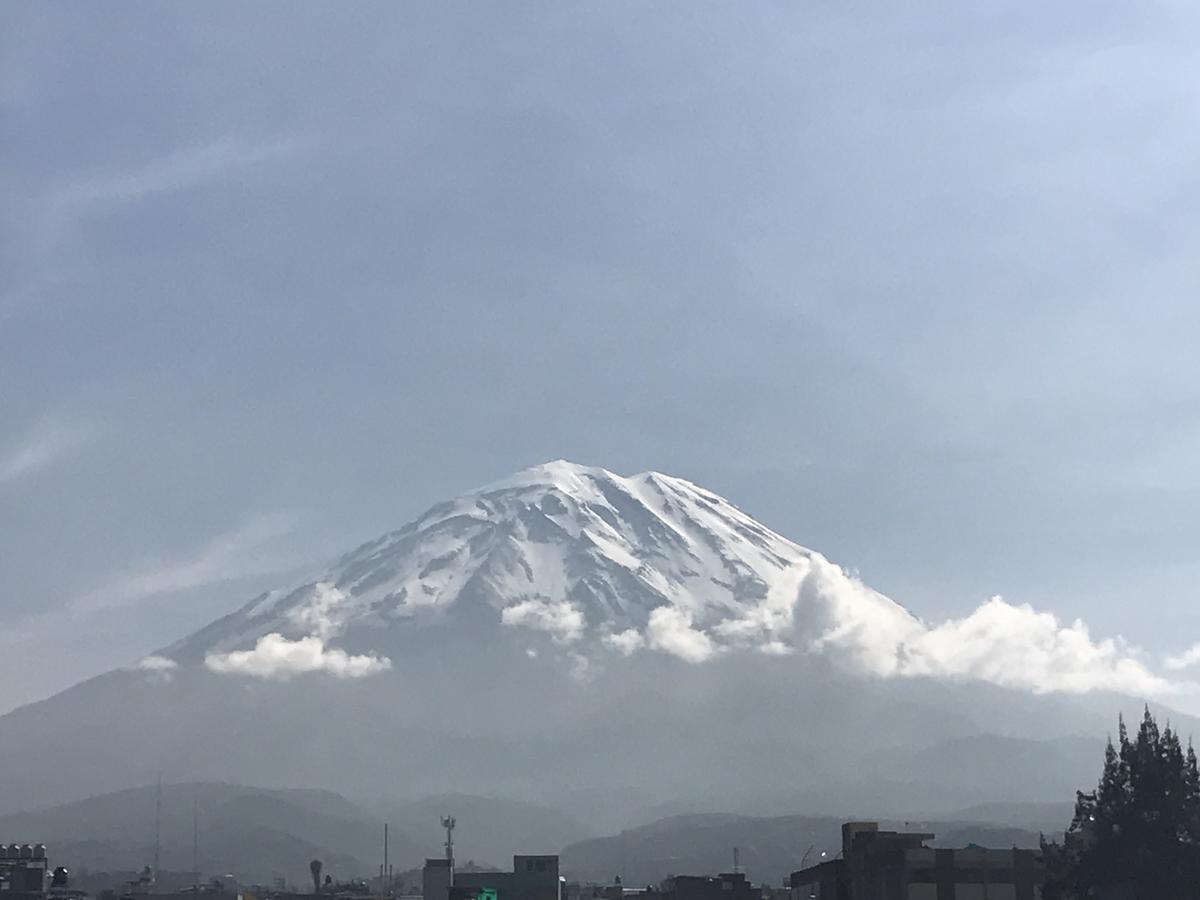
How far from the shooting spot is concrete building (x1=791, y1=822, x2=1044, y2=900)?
92188mm

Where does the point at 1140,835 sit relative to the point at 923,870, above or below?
above

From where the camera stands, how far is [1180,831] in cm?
8762

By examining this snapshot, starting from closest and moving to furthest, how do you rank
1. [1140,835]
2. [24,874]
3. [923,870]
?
[1140,835] → [923,870] → [24,874]

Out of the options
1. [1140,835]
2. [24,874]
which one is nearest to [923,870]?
[1140,835]

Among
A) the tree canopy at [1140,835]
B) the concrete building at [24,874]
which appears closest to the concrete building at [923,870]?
the tree canopy at [1140,835]

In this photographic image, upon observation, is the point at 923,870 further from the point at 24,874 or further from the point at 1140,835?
the point at 24,874

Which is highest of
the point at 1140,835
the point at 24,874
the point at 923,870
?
the point at 24,874

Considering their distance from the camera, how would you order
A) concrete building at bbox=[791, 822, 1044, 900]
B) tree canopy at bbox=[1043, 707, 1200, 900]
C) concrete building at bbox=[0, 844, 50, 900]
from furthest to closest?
concrete building at bbox=[0, 844, 50, 900]
concrete building at bbox=[791, 822, 1044, 900]
tree canopy at bbox=[1043, 707, 1200, 900]

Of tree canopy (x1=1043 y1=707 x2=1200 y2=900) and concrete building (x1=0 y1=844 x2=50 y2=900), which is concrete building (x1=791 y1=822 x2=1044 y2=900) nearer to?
tree canopy (x1=1043 y1=707 x2=1200 y2=900)

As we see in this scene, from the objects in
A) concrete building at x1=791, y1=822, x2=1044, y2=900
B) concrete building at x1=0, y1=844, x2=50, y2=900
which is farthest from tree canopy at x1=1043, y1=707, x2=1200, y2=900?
concrete building at x1=0, y1=844, x2=50, y2=900

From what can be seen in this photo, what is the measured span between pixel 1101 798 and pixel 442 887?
117 meters

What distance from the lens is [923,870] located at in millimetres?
92375

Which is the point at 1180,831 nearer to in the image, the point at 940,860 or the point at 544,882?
the point at 940,860

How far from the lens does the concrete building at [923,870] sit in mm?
92188
